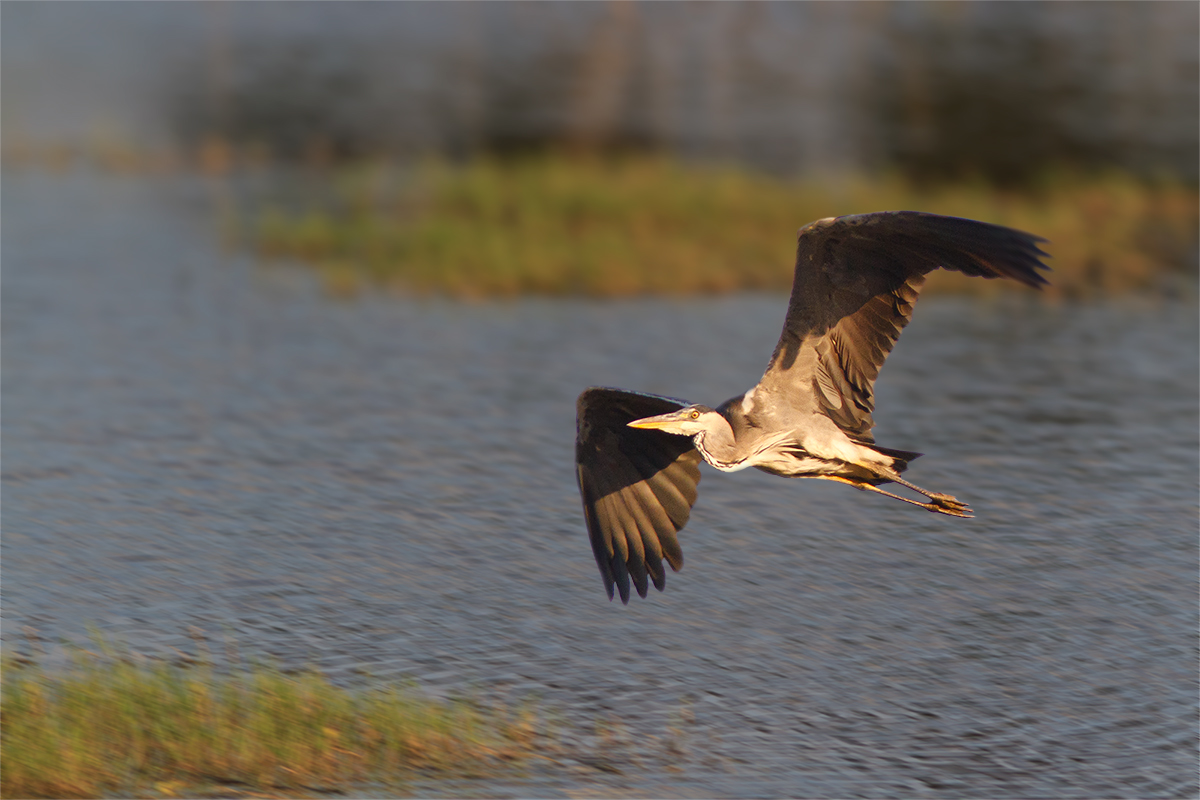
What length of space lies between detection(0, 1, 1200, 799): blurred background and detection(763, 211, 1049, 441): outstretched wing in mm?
1493

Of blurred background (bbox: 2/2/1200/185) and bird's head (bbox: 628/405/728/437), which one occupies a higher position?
blurred background (bbox: 2/2/1200/185)

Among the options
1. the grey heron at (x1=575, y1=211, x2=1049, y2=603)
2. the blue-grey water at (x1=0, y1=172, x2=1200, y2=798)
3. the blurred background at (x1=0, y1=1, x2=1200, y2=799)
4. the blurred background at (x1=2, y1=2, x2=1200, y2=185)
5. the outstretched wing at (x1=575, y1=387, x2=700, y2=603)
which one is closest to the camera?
the grey heron at (x1=575, y1=211, x2=1049, y2=603)

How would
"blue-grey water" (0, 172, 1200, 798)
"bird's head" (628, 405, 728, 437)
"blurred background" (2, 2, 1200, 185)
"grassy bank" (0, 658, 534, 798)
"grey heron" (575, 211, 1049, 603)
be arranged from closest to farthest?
"grassy bank" (0, 658, 534, 798) < "grey heron" (575, 211, 1049, 603) < "bird's head" (628, 405, 728, 437) < "blue-grey water" (0, 172, 1200, 798) < "blurred background" (2, 2, 1200, 185)

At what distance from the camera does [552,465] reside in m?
10.7

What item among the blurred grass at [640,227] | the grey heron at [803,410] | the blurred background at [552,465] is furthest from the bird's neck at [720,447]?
the blurred grass at [640,227]

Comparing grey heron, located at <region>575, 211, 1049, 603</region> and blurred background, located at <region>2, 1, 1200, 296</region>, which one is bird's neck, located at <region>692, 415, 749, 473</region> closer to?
grey heron, located at <region>575, 211, 1049, 603</region>

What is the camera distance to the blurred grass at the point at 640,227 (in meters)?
16.4

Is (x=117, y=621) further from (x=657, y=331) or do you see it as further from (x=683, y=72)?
(x=683, y=72)

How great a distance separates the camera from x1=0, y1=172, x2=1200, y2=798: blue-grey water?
686cm

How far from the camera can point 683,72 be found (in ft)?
127

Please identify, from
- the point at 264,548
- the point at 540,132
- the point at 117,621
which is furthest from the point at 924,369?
the point at 540,132

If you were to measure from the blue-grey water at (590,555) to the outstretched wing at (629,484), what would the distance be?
0.64m

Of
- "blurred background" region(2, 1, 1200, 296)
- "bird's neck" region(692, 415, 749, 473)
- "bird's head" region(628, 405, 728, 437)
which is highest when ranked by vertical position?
"blurred background" region(2, 1, 1200, 296)

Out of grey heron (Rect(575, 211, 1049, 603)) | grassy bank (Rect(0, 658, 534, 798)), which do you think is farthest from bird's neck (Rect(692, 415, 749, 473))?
grassy bank (Rect(0, 658, 534, 798))
